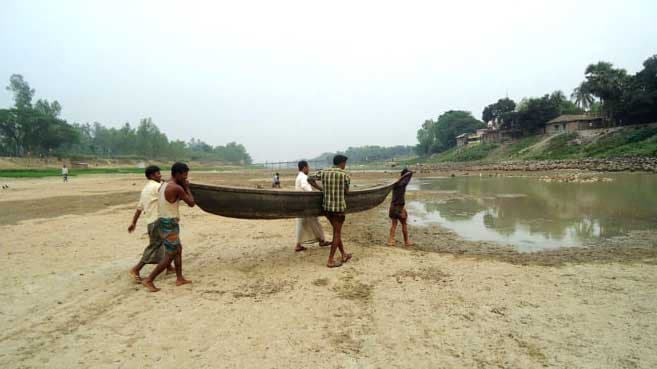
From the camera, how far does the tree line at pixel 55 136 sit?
53562 millimetres

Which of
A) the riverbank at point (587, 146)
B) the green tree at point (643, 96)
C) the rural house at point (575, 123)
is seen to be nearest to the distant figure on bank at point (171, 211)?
the riverbank at point (587, 146)

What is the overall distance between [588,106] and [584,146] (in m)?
25.4

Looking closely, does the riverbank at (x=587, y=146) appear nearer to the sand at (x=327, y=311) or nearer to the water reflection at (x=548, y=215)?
the water reflection at (x=548, y=215)

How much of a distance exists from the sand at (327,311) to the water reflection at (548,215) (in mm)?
1864

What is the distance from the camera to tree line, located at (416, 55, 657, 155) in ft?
123

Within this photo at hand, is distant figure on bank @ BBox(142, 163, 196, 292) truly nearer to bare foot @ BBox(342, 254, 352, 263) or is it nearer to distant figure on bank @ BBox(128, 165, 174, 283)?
distant figure on bank @ BBox(128, 165, 174, 283)

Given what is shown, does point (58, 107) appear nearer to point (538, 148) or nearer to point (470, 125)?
point (538, 148)

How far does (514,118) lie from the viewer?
185 ft

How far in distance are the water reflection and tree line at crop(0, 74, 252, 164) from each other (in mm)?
66277

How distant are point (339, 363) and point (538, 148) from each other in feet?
170

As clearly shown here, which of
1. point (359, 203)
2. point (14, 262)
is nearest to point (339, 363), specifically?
point (359, 203)

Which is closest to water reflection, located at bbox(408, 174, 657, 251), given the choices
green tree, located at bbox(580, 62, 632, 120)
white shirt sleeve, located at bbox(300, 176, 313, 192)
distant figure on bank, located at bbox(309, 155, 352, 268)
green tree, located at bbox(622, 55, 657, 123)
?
distant figure on bank, located at bbox(309, 155, 352, 268)

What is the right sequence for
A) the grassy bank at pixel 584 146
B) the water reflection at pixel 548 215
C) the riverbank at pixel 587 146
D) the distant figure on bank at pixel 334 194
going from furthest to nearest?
the grassy bank at pixel 584 146, the riverbank at pixel 587 146, the water reflection at pixel 548 215, the distant figure on bank at pixel 334 194

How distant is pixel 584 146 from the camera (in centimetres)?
3834
